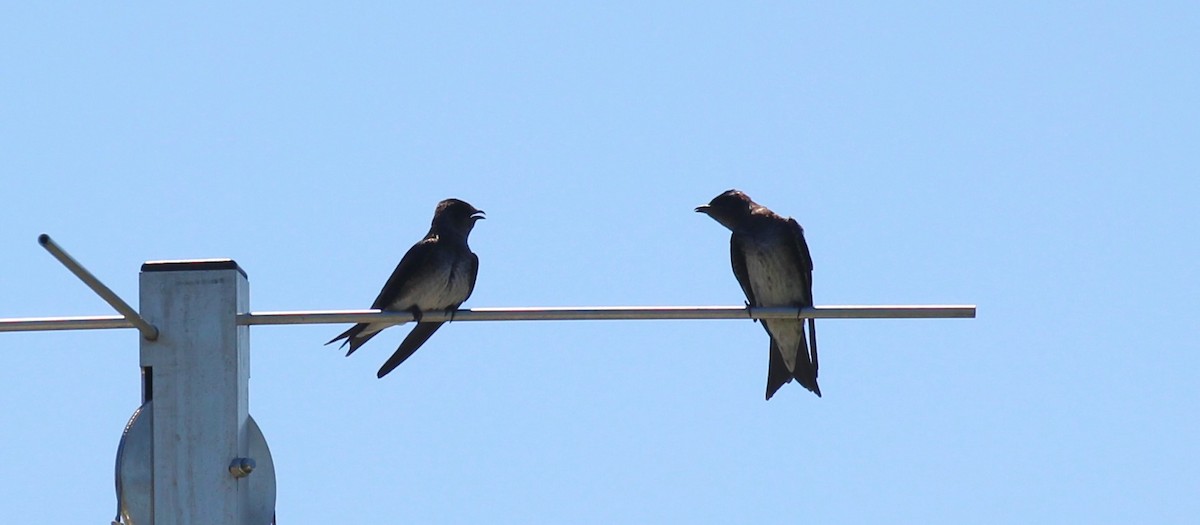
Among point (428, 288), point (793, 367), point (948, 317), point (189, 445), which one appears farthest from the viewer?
point (428, 288)

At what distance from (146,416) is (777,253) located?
644 centimetres

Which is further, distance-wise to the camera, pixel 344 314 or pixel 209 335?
pixel 344 314

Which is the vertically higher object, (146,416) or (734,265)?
(734,265)

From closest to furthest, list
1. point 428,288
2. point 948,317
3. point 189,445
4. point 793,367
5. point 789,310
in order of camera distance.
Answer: point 189,445 → point 948,317 → point 789,310 → point 793,367 → point 428,288

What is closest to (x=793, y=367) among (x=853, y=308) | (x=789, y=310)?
(x=789, y=310)

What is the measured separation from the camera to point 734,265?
1073 cm

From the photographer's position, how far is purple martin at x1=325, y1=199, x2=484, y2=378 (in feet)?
33.4

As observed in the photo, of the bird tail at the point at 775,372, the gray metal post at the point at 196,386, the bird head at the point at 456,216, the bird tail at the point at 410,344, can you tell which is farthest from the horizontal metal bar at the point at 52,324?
the bird head at the point at 456,216

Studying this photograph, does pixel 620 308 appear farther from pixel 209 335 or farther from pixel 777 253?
pixel 777 253

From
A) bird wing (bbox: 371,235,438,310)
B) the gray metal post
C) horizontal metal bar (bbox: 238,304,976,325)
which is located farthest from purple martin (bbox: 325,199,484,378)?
the gray metal post

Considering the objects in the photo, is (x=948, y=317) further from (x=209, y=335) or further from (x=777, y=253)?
(x=777, y=253)

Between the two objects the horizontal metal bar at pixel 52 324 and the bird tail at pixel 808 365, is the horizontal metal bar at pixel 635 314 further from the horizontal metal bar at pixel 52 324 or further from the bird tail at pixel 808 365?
the bird tail at pixel 808 365

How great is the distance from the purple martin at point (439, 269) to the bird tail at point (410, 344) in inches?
58.1

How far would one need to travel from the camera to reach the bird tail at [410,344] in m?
8.29
